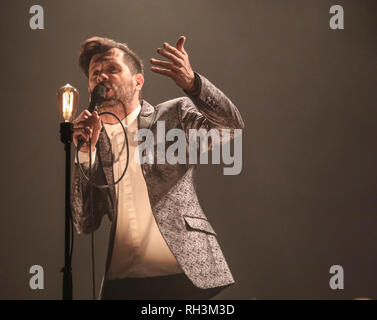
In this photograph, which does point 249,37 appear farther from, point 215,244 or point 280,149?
point 215,244

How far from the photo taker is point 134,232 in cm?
232

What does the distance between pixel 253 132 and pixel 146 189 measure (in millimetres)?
604

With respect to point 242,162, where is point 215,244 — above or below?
below

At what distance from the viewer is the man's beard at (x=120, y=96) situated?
2436 mm

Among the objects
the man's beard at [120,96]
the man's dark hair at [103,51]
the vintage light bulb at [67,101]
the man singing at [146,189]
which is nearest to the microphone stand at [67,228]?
the vintage light bulb at [67,101]

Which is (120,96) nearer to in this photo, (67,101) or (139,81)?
(139,81)

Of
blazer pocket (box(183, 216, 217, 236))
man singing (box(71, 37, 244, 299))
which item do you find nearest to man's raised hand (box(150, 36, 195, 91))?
man singing (box(71, 37, 244, 299))

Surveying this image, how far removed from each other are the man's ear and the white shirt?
253mm

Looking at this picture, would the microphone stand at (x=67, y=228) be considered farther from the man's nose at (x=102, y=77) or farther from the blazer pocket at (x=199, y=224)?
the blazer pocket at (x=199, y=224)

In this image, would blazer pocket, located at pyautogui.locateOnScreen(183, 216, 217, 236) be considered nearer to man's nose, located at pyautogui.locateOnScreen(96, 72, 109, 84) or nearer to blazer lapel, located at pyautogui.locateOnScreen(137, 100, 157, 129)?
blazer lapel, located at pyautogui.locateOnScreen(137, 100, 157, 129)

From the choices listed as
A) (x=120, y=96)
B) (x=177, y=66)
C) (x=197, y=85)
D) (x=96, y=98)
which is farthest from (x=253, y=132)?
(x=96, y=98)
